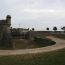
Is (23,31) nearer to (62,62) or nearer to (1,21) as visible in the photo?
(1,21)

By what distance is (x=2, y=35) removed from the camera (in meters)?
44.1

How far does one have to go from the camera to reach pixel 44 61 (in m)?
17.8

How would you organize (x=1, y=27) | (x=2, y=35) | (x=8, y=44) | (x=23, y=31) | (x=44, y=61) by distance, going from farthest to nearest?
(x=23, y=31) < (x=1, y=27) < (x=2, y=35) < (x=8, y=44) < (x=44, y=61)

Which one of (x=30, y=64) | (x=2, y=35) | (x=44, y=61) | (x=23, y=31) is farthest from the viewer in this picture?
(x=23, y=31)

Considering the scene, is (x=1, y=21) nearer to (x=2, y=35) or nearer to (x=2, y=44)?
(x=2, y=35)

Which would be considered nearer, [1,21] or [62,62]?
[62,62]

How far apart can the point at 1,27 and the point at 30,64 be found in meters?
33.6

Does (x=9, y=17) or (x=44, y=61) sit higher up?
(x=9, y=17)

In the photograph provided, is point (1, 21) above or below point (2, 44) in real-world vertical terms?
above

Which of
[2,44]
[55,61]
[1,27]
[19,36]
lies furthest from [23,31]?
[55,61]

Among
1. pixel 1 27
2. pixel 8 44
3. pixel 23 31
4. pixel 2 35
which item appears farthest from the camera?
pixel 23 31

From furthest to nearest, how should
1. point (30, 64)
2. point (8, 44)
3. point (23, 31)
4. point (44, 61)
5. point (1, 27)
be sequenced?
point (23, 31)
point (1, 27)
point (8, 44)
point (44, 61)
point (30, 64)

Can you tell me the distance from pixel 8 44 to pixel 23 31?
20.4 metres

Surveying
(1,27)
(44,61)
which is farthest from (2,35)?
(44,61)
